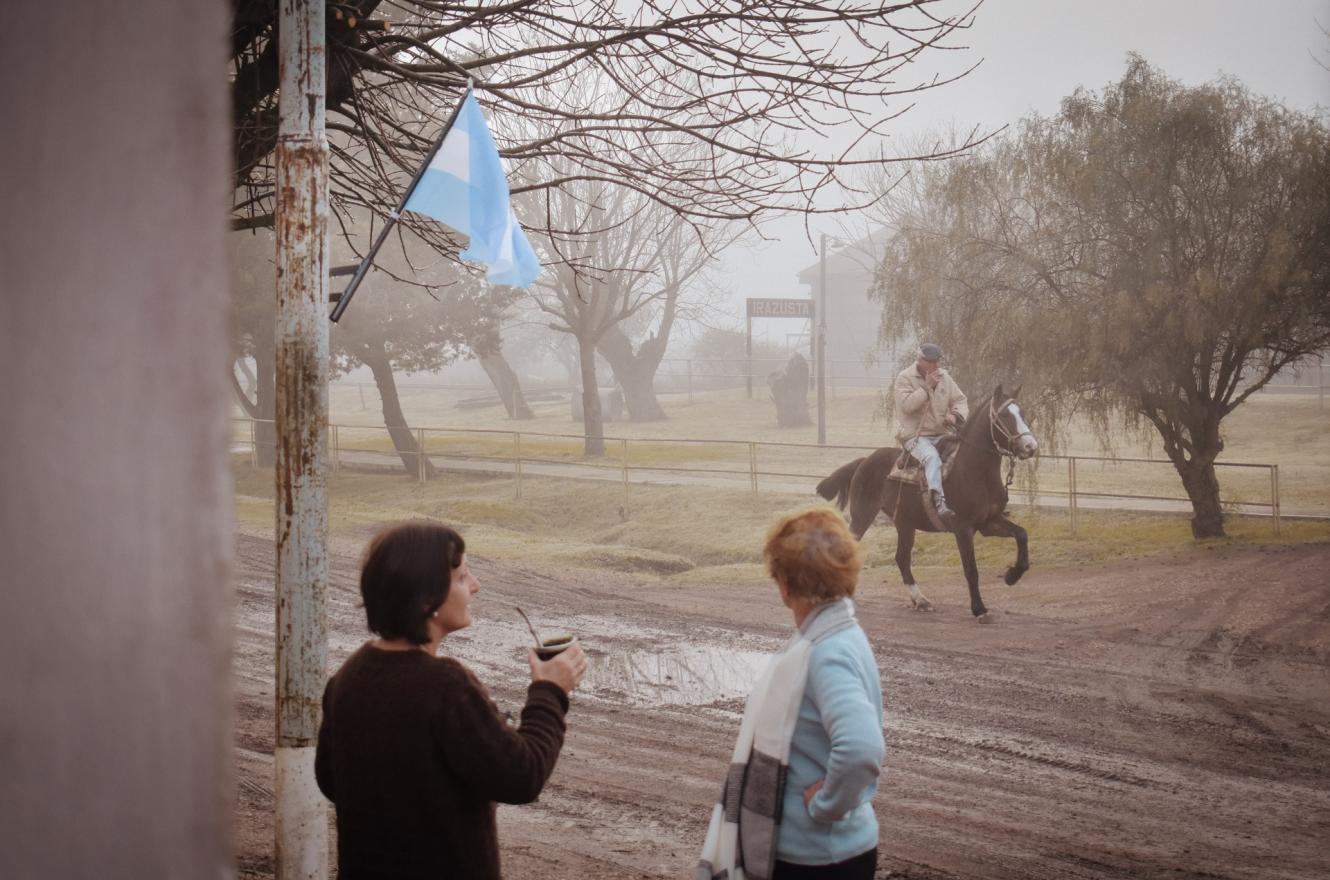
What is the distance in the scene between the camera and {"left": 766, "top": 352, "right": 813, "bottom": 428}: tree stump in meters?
30.1

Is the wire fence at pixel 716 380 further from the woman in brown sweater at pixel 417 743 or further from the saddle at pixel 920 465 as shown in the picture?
the woman in brown sweater at pixel 417 743

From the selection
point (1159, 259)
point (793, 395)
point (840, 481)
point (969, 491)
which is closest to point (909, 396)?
point (969, 491)

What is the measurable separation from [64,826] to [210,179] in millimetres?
360

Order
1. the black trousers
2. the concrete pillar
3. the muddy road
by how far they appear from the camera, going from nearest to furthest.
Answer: the concrete pillar
the black trousers
the muddy road

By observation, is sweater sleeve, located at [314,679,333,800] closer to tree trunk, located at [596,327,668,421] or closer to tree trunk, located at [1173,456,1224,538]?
tree trunk, located at [1173,456,1224,538]

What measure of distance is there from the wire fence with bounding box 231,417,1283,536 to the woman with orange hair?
1251 centimetres

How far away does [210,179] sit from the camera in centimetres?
65

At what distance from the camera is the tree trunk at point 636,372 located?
35.0 m

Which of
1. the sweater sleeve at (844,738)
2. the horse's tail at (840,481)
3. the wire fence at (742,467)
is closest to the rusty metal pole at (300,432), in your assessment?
the sweater sleeve at (844,738)

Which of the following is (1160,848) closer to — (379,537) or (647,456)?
(379,537)

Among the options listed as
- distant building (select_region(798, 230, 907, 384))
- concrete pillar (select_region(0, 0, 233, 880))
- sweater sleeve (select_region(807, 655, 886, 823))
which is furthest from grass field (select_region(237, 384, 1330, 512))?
concrete pillar (select_region(0, 0, 233, 880))

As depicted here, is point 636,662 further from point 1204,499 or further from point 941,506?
point 1204,499

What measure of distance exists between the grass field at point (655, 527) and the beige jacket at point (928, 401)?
3.49 meters

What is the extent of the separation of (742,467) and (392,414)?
8202 millimetres
